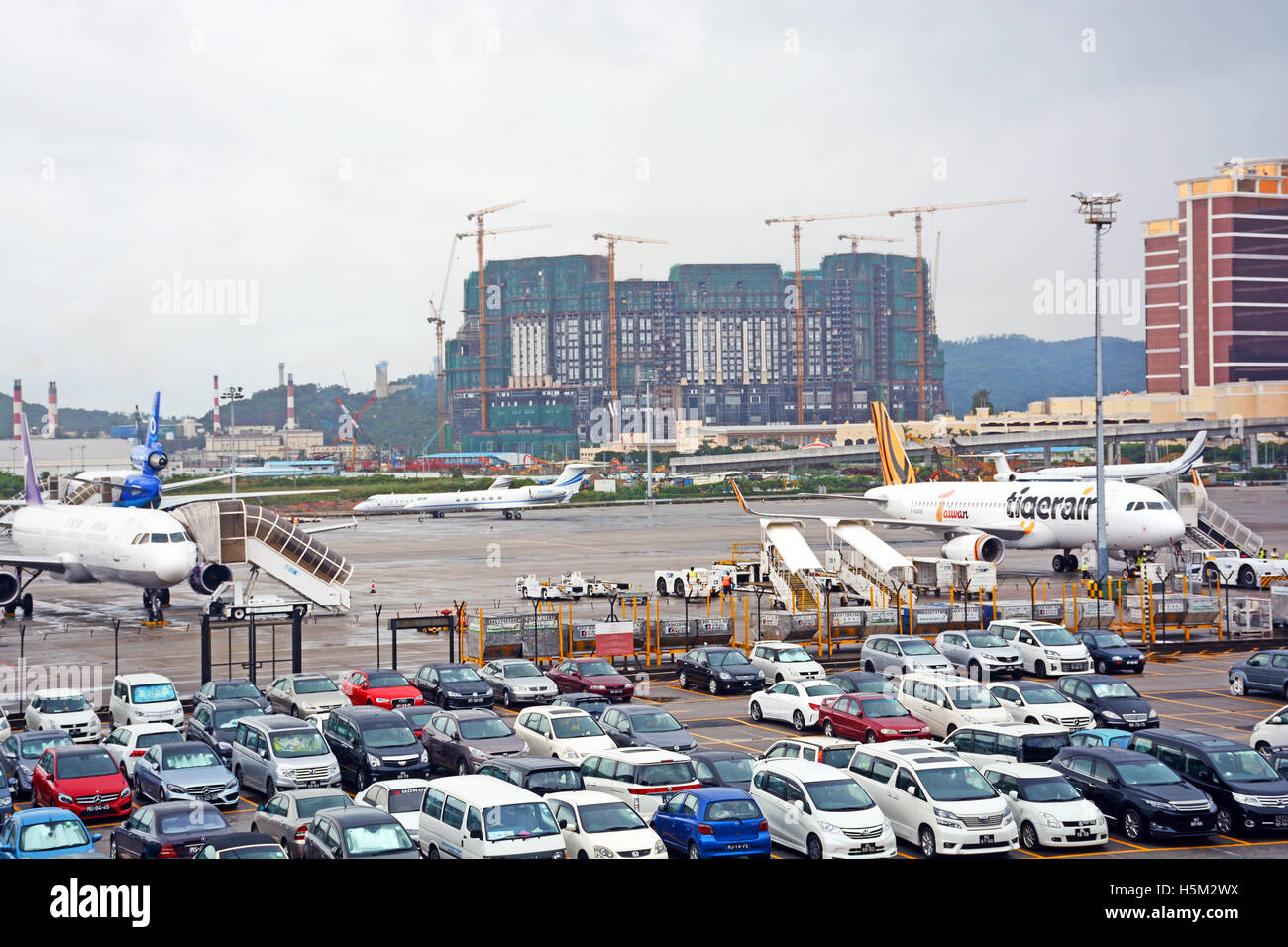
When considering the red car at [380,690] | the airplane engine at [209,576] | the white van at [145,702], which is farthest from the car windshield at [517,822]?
the airplane engine at [209,576]

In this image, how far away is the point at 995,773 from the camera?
22.3 metres

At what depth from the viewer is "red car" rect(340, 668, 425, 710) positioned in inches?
1298

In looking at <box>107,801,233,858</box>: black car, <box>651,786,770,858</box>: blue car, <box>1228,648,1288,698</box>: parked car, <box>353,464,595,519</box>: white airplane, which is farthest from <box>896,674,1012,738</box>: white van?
<box>353,464,595,519</box>: white airplane

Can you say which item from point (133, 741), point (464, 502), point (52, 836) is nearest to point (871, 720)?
point (133, 741)

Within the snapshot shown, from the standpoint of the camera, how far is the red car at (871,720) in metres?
28.3

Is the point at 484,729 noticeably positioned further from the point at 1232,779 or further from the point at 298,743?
the point at 1232,779

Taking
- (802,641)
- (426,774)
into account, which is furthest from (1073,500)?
(426,774)

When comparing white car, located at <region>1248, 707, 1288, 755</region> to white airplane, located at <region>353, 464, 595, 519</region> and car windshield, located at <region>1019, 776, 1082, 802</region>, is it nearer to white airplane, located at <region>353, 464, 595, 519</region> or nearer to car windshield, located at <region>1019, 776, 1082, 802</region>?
car windshield, located at <region>1019, 776, 1082, 802</region>

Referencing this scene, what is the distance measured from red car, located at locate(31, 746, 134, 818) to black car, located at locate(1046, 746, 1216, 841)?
17.2m

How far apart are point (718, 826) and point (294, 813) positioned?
641 centimetres

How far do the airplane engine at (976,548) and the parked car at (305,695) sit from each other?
36.4 meters

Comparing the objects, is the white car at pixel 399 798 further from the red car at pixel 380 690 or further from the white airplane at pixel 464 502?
the white airplane at pixel 464 502

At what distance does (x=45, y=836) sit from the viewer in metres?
18.6
